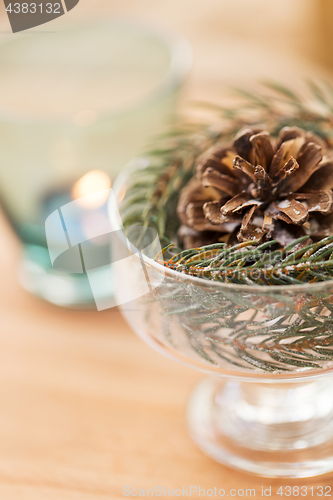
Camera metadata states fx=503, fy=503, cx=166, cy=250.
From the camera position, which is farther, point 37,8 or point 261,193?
point 37,8

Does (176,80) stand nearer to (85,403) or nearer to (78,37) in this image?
(78,37)

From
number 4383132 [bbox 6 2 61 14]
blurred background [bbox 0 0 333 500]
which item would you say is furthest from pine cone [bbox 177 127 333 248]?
number 4383132 [bbox 6 2 61 14]

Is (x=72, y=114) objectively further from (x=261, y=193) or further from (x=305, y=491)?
(x=305, y=491)

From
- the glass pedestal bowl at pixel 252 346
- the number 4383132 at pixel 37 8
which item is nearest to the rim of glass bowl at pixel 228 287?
the glass pedestal bowl at pixel 252 346

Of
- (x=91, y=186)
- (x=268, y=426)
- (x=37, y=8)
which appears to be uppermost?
(x=37, y=8)

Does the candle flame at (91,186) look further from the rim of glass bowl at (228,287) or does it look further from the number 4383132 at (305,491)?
the number 4383132 at (305,491)

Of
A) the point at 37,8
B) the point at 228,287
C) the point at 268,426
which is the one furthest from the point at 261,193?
the point at 37,8

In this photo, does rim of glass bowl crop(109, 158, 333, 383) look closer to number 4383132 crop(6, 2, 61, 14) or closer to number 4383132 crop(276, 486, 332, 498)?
number 4383132 crop(276, 486, 332, 498)
